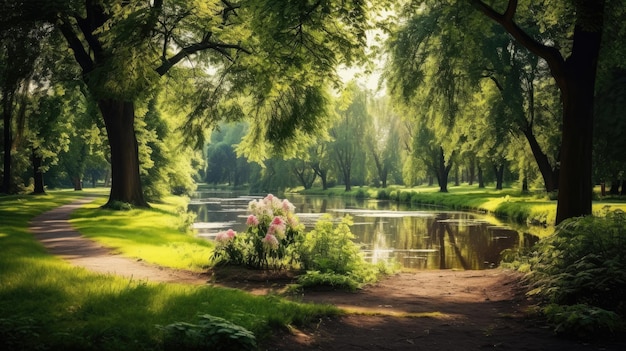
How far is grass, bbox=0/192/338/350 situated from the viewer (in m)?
5.62

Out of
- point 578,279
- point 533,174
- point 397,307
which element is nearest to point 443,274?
point 397,307

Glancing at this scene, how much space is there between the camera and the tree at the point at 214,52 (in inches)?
435

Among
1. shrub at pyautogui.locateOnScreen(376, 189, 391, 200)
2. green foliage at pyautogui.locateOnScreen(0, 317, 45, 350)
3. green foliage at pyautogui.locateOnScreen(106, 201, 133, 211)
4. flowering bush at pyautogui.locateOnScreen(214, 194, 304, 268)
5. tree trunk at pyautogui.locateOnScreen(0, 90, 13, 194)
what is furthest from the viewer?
shrub at pyautogui.locateOnScreen(376, 189, 391, 200)

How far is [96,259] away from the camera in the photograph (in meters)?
12.3

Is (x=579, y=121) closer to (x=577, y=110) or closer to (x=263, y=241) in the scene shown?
(x=577, y=110)

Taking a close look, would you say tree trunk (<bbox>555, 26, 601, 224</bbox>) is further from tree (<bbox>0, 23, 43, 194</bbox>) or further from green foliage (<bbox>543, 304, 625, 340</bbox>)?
tree (<bbox>0, 23, 43, 194</bbox>)

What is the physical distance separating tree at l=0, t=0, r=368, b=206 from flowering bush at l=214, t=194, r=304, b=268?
3.11 meters

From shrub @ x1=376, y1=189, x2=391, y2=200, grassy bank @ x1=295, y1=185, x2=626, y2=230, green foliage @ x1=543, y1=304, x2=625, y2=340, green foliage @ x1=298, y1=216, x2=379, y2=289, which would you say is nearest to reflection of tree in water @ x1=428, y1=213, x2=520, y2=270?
grassy bank @ x1=295, y1=185, x2=626, y2=230

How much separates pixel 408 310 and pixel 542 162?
28.6 metres

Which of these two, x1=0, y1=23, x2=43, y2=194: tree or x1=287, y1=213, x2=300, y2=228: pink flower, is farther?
x1=0, y1=23, x2=43, y2=194: tree

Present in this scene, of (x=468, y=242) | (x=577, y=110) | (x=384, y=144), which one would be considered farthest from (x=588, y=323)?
(x=384, y=144)

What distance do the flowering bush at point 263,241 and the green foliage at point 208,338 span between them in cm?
541

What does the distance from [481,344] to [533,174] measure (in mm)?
43153

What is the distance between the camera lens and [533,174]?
151ft
